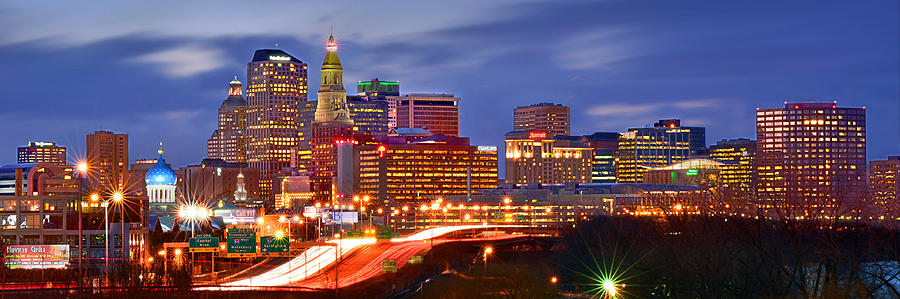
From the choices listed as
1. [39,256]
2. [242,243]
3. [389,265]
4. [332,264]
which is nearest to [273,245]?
[242,243]

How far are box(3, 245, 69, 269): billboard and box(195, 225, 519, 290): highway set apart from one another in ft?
46.1

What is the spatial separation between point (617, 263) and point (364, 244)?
144 ft

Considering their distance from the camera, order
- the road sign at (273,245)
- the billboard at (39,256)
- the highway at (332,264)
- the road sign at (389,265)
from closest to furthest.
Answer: the billboard at (39,256), the road sign at (273,245), the highway at (332,264), the road sign at (389,265)

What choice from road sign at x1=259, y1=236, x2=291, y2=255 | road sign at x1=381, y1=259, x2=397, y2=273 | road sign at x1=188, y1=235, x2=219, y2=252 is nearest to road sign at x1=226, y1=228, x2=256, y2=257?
road sign at x1=259, y1=236, x2=291, y2=255

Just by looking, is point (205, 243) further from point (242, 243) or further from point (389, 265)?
point (389, 265)

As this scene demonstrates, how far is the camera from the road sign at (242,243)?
132 meters

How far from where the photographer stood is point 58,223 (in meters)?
166

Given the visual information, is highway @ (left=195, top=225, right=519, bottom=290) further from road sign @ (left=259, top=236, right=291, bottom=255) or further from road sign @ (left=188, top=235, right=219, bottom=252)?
road sign @ (left=188, top=235, right=219, bottom=252)

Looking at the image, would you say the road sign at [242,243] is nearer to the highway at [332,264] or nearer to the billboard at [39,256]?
the highway at [332,264]

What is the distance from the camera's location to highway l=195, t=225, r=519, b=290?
136 metres

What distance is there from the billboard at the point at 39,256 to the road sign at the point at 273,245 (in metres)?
21.5

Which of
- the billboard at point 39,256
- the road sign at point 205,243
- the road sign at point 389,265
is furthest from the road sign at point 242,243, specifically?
the road sign at point 389,265

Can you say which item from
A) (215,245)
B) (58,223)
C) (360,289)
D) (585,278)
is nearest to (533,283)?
(585,278)

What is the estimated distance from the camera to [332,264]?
516ft
